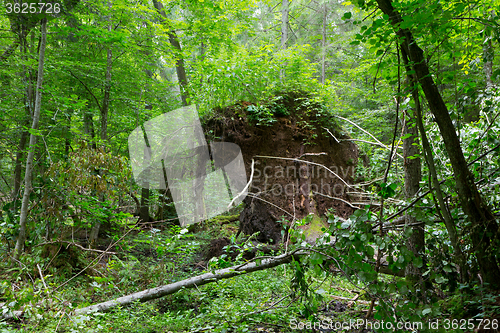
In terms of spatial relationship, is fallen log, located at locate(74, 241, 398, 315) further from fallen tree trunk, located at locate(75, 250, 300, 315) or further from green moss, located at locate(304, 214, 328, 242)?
green moss, located at locate(304, 214, 328, 242)

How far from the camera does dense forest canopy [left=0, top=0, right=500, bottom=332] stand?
1.93 m

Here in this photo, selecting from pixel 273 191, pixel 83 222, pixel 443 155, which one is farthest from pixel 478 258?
pixel 83 222

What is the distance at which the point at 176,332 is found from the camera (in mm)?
3066

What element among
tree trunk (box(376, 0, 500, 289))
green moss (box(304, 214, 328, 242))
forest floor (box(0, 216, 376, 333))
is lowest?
forest floor (box(0, 216, 376, 333))

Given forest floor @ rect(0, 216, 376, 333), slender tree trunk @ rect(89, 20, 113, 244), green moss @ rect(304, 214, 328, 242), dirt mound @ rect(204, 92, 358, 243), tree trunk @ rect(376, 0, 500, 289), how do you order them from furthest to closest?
slender tree trunk @ rect(89, 20, 113, 244) → dirt mound @ rect(204, 92, 358, 243) → green moss @ rect(304, 214, 328, 242) → forest floor @ rect(0, 216, 376, 333) → tree trunk @ rect(376, 0, 500, 289)

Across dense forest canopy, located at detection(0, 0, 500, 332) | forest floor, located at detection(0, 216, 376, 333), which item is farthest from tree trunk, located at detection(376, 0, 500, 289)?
forest floor, located at detection(0, 216, 376, 333)

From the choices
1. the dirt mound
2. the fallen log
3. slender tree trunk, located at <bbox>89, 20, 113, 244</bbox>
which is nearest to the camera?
the fallen log

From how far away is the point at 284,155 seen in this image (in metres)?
5.86

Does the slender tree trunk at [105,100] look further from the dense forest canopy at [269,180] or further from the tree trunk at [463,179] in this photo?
the tree trunk at [463,179]

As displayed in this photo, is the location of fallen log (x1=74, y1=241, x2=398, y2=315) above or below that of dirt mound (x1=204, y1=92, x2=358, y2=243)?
below

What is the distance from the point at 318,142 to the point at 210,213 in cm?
573

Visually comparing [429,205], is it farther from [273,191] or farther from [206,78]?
[206,78]

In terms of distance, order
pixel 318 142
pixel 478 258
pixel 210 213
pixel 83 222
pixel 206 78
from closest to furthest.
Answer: pixel 478 258 → pixel 83 222 → pixel 318 142 → pixel 206 78 → pixel 210 213

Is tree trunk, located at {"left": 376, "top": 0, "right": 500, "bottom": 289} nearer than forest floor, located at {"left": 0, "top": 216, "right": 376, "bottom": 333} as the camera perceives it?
Yes
